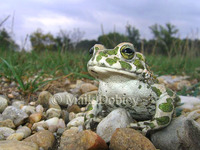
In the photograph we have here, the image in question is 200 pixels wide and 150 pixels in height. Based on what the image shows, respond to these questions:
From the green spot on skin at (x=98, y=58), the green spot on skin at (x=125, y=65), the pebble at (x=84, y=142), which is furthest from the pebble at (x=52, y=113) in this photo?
the green spot on skin at (x=125, y=65)

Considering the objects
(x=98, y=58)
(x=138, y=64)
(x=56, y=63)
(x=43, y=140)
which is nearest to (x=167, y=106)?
(x=138, y=64)

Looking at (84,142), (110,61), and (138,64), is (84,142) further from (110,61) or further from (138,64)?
(138,64)

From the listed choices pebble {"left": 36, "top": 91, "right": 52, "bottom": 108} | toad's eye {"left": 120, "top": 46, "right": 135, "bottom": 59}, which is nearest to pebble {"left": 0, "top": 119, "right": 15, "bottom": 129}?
pebble {"left": 36, "top": 91, "right": 52, "bottom": 108}

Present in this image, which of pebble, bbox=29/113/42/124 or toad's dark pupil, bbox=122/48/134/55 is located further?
pebble, bbox=29/113/42/124

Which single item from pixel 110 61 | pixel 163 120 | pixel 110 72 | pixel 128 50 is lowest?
pixel 163 120

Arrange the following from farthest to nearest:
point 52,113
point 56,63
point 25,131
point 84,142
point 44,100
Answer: point 56,63 < point 44,100 < point 52,113 < point 25,131 < point 84,142

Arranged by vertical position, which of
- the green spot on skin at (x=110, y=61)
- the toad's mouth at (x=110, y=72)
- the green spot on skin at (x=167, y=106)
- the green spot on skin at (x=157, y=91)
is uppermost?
the green spot on skin at (x=110, y=61)

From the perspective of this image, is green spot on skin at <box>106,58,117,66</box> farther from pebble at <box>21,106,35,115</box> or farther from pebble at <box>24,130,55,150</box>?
pebble at <box>21,106,35,115</box>

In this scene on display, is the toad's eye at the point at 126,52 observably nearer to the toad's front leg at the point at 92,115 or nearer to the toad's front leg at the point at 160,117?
the toad's front leg at the point at 160,117

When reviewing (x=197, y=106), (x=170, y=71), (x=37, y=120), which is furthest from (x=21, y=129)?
(x=170, y=71)
